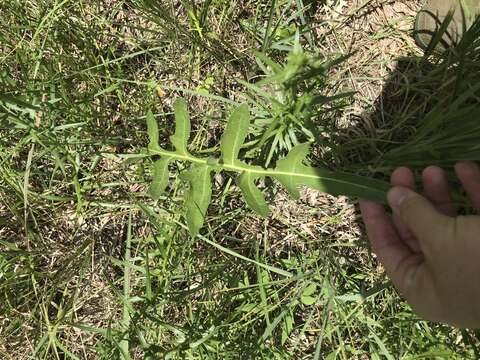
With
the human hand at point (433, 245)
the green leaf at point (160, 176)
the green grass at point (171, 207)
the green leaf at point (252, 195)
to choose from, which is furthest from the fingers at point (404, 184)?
the green leaf at point (160, 176)

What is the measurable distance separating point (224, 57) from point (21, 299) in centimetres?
140

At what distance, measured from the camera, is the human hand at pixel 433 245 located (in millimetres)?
1606

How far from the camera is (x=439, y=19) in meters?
2.24

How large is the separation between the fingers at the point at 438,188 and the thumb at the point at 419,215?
132mm

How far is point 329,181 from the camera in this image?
189 cm

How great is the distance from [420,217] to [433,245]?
98 millimetres

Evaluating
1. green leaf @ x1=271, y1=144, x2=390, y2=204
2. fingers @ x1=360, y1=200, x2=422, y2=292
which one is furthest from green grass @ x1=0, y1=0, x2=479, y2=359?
green leaf @ x1=271, y1=144, x2=390, y2=204

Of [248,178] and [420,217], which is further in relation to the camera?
[248,178]

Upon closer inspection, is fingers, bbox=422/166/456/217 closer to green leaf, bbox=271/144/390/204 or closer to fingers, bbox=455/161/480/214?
fingers, bbox=455/161/480/214

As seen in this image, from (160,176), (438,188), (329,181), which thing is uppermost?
(438,188)

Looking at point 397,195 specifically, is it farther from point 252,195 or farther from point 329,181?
point 252,195

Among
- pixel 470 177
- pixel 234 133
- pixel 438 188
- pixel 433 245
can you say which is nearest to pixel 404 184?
pixel 438 188

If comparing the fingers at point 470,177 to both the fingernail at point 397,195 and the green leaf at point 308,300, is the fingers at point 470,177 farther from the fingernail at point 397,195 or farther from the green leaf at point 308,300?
the green leaf at point 308,300

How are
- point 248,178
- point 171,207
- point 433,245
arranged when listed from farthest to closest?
1. point 171,207
2. point 248,178
3. point 433,245
